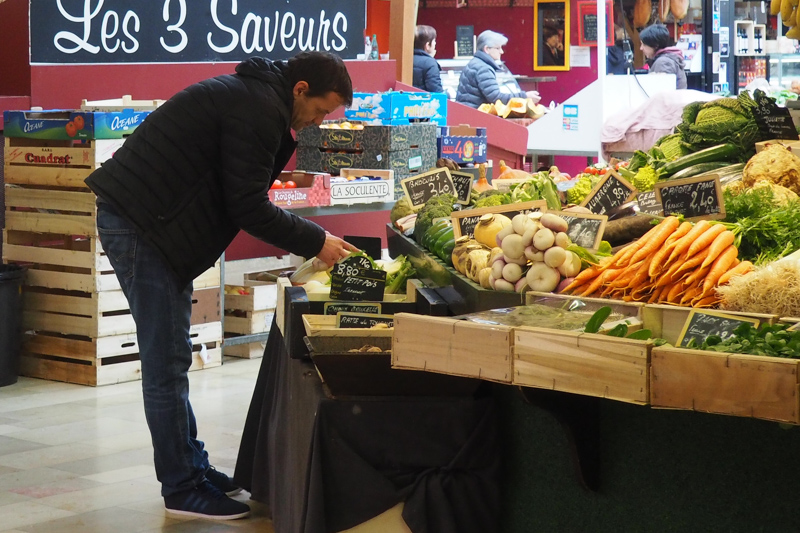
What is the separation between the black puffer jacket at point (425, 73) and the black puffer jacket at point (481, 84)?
140 cm

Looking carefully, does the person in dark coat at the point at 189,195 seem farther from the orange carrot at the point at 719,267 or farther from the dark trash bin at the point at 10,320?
the dark trash bin at the point at 10,320

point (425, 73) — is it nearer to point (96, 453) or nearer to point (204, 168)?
point (96, 453)

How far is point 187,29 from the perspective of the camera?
282 inches

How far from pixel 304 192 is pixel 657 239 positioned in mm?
4066

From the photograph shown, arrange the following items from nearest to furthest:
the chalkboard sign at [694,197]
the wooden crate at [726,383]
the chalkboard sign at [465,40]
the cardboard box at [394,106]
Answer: the wooden crate at [726,383] < the chalkboard sign at [694,197] < the cardboard box at [394,106] < the chalkboard sign at [465,40]

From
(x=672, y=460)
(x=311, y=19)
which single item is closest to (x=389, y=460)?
(x=672, y=460)

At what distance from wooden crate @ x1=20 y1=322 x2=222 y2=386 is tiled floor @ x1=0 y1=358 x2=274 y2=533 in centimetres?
7

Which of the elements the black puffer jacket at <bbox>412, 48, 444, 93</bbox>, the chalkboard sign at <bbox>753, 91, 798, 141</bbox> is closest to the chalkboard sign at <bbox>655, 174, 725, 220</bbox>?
the chalkboard sign at <bbox>753, 91, 798, 141</bbox>

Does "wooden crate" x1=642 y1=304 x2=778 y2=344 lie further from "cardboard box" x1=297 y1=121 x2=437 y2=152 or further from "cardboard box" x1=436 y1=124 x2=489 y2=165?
"cardboard box" x1=436 y1=124 x2=489 y2=165

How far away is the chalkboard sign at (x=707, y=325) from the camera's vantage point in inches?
86.4

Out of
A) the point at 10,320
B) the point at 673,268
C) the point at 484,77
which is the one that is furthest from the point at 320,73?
the point at 484,77

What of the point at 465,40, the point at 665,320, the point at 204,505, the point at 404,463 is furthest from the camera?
the point at 465,40

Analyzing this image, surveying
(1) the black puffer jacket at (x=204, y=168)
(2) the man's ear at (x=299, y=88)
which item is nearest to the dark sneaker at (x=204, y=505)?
(1) the black puffer jacket at (x=204, y=168)

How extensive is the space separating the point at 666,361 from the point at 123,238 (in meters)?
2.25
